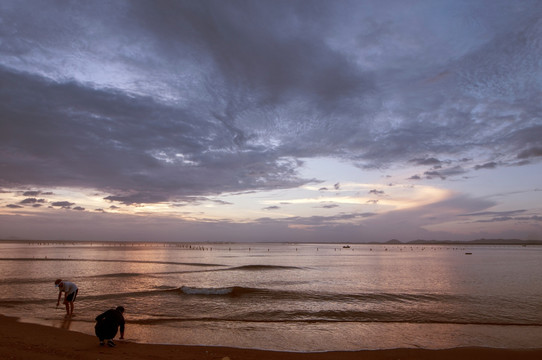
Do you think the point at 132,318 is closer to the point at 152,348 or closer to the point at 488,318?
the point at 152,348

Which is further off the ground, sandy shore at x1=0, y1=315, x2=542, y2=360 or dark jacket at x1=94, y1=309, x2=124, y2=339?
dark jacket at x1=94, y1=309, x2=124, y2=339

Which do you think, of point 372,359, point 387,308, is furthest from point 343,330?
point 387,308

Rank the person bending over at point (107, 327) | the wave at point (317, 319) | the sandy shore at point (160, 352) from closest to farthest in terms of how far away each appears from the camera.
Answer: the sandy shore at point (160, 352) → the person bending over at point (107, 327) → the wave at point (317, 319)

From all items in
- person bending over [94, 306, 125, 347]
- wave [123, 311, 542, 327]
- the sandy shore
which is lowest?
wave [123, 311, 542, 327]

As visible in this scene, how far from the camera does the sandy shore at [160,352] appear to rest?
1165 centimetres

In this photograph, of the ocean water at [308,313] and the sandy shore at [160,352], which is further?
the ocean water at [308,313]

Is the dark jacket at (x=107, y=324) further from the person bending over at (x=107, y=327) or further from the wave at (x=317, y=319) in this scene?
the wave at (x=317, y=319)

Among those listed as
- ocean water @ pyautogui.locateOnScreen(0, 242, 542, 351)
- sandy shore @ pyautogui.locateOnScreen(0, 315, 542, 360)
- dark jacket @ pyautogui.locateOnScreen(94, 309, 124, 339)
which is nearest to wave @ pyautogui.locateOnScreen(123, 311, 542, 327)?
ocean water @ pyautogui.locateOnScreen(0, 242, 542, 351)

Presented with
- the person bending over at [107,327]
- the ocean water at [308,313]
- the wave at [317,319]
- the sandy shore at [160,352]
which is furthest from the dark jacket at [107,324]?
the wave at [317,319]

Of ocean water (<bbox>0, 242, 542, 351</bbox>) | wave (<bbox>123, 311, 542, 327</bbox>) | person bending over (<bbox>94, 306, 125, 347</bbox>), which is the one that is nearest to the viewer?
person bending over (<bbox>94, 306, 125, 347</bbox>)

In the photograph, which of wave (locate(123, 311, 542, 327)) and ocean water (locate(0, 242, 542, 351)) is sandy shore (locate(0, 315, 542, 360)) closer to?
ocean water (locate(0, 242, 542, 351))

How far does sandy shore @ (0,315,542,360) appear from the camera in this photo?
11.6 m

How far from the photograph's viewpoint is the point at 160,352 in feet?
40.5

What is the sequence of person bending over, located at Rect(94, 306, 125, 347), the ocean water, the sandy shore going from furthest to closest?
1. the ocean water
2. person bending over, located at Rect(94, 306, 125, 347)
3. the sandy shore
